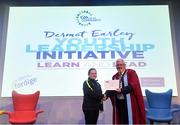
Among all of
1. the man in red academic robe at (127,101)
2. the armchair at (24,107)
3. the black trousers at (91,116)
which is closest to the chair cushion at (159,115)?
the man in red academic robe at (127,101)

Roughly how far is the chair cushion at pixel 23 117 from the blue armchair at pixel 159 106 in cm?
181

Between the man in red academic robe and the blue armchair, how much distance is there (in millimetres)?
596

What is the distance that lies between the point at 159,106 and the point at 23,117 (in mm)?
2197

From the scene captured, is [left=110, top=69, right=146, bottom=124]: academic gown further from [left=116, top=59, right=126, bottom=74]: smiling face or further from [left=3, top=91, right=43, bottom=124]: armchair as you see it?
[left=3, top=91, right=43, bottom=124]: armchair

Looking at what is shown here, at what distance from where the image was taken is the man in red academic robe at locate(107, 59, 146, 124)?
3.65 metres

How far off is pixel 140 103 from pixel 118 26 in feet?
6.12

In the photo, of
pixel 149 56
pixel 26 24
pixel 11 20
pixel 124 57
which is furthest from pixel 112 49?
pixel 11 20

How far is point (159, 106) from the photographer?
174 inches

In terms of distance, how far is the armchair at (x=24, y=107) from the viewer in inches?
166

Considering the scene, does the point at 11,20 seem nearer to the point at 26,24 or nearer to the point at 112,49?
the point at 26,24

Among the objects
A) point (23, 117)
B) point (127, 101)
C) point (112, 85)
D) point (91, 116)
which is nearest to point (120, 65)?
point (112, 85)

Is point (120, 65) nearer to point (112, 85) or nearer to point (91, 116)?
point (112, 85)

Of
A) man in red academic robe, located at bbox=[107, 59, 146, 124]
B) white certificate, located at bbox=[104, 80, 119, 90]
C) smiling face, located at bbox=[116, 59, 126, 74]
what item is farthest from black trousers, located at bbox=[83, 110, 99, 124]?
smiling face, located at bbox=[116, 59, 126, 74]

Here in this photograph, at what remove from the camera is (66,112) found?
479cm
